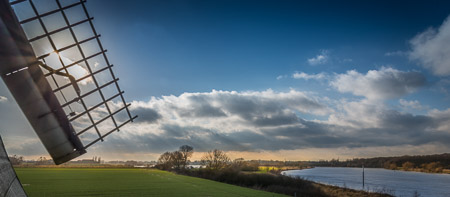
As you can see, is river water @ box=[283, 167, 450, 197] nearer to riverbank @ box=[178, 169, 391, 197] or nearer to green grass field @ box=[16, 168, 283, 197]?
riverbank @ box=[178, 169, 391, 197]

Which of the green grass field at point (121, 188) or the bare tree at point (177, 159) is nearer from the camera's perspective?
the green grass field at point (121, 188)

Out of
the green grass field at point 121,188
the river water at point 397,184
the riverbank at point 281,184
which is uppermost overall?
the green grass field at point 121,188

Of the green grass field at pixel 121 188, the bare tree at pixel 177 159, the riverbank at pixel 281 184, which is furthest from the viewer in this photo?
the bare tree at pixel 177 159

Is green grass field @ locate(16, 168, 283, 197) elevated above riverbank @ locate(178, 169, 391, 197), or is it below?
above

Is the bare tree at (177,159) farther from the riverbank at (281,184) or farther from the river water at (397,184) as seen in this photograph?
the riverbank at (281,184)

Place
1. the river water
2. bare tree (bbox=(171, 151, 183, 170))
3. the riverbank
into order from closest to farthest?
the riverbank → the river water → bare tree (bbox=(171, 151, 183, 170))

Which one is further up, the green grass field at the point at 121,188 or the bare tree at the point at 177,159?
the green grass field at the point at 121,188

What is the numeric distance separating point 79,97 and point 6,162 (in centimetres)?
319

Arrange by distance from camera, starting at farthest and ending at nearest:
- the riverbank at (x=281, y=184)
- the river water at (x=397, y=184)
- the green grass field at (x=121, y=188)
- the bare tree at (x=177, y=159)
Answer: the bare tree at (x=177, y=159) < the river water at (x=397, y=184) < the riverbank at (x=281, y=184) < the green grass field at (x=121, y=188)

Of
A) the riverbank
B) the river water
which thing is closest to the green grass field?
the riverbank

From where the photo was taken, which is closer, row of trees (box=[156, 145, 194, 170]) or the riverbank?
the riverbank

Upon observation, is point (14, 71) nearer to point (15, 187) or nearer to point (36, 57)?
point (36, 57)

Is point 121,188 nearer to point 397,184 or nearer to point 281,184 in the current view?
point 281,184

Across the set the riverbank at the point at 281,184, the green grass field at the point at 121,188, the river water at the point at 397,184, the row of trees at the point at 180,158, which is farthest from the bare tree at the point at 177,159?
the green grass field at the point at 121,188
